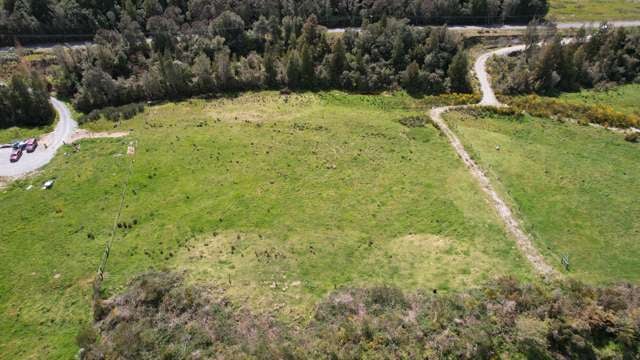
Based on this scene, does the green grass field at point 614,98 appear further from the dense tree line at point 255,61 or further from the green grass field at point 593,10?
the green grass field at point 593,10

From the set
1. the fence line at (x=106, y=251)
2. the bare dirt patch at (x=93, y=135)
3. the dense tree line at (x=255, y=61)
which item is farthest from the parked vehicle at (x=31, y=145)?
the fence line at (x=106, y=251)

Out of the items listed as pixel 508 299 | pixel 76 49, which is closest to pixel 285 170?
pixel 508 299

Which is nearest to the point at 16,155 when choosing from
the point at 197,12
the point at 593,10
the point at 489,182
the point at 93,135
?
the point at 93,135

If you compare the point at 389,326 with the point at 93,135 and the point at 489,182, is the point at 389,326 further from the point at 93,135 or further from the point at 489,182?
the point at 93,135

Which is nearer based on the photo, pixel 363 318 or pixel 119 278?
pixel 363 318

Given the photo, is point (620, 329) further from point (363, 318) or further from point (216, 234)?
point (216, 234)

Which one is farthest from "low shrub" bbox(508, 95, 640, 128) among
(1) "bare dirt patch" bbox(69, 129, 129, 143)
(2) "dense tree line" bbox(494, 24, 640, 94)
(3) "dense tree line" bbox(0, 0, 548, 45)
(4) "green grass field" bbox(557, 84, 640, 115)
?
(1) "bare dirt patch" bbox(69, 129, 129, 143)

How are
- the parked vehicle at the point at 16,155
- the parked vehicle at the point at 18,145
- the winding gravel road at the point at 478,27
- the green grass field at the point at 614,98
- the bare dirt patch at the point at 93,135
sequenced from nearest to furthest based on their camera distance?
the parked vehicle at the point at 16,155 < the parked vehicle at the point at 18,145 < the bare dirt patch at the point at 93,135 < the green grass field at the point at 614,98 < the winding gravel road at the point at 478,27

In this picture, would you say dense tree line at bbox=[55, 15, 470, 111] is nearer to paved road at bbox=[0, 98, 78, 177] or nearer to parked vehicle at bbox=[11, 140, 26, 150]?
paved road at bbox=[0, 98, 78, 177]
